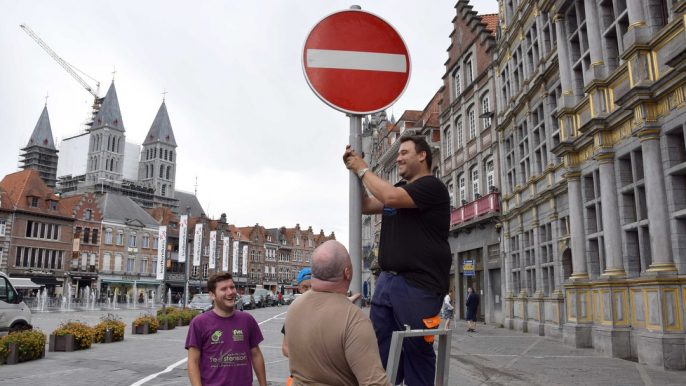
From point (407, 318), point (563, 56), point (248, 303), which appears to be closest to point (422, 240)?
point (407, 318)

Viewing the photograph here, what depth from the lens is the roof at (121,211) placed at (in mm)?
69500

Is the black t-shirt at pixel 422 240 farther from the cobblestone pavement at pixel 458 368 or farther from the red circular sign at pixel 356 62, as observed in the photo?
the cobblestone pavement at pixel 458 368

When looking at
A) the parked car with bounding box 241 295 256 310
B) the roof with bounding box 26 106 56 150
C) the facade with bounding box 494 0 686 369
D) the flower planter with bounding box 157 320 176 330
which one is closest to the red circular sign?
the facade with bounding box 494 0 686 369

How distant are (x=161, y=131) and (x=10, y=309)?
13259cm

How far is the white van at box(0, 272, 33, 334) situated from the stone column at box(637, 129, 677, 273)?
16.2 metres

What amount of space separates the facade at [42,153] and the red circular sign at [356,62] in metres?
135

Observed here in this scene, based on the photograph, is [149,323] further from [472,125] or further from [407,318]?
[472,125]

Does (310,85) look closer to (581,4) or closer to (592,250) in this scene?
(592,250)

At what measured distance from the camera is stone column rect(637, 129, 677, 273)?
10.8 meters

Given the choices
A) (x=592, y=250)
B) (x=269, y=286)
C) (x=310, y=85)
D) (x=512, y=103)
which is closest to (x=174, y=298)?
(x=269, y=286)

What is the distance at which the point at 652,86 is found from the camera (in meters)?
11.0

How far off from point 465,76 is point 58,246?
49.9m

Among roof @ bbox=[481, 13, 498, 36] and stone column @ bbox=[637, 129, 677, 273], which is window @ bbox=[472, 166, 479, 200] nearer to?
roof @ bbox=[481, 13, 498, 36]

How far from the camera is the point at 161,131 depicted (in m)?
141
